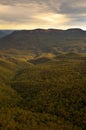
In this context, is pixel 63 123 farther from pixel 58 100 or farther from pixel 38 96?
pixel 38 96

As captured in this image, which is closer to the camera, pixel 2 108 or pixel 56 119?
pixel 56 119

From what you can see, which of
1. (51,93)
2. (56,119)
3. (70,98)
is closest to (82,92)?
(70,98)

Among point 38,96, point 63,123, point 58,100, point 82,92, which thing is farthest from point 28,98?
point 63,123

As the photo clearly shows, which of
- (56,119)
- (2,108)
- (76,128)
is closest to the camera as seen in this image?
(76,128)

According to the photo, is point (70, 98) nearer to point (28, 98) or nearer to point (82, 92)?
point (82, 92)

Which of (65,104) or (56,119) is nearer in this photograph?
(56,119)

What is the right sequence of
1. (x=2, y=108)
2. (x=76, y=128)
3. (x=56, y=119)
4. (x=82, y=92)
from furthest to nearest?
(x=82, y=92) → (x=2, y=108) → (x=56, y=119) → (x=76, y=128)

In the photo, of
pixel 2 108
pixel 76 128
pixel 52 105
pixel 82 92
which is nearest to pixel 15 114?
pixel 2 108

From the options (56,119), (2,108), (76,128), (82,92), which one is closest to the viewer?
(76,128)
